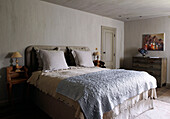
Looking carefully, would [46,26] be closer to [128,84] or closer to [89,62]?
[89,62]

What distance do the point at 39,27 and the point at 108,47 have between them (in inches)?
117

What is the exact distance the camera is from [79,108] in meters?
1.66

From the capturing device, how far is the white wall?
15.9 ft

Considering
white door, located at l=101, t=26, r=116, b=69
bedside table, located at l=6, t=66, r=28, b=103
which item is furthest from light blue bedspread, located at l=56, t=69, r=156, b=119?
white door, located at l=101, t=26, r=116, b=69

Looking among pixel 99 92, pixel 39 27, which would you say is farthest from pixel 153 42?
pixel 99 92

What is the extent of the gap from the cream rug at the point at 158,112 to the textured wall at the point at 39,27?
275cm

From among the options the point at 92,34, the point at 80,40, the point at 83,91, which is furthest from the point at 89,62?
the point at 83,91

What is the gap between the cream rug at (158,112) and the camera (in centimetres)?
252

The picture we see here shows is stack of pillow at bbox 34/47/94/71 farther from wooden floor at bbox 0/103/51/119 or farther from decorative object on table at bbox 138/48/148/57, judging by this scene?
decorative object on table at bbox 138/48/148/57

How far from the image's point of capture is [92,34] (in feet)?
15.9

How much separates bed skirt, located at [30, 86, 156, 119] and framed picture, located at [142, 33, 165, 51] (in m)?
2.85

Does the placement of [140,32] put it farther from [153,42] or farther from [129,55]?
[129,55]

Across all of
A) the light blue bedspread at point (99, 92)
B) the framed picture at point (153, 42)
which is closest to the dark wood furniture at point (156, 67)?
the framed picture at point (153, 42)

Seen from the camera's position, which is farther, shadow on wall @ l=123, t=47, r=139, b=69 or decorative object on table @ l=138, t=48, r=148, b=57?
shadow on wall @ l=123, t=47, r=139, b=69
